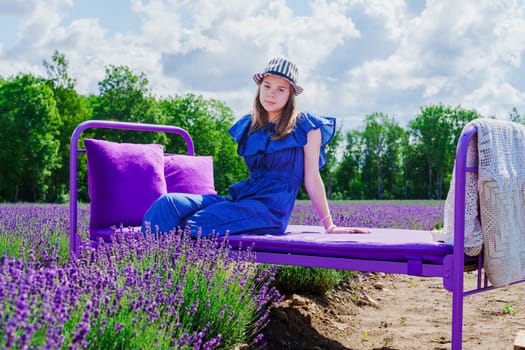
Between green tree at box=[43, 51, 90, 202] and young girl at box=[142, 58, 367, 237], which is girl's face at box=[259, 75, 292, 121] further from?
green tree at box=[43, 51, 90, 202]

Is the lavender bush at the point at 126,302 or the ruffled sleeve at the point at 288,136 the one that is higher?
the ruffled sleeve at the point at 288,136

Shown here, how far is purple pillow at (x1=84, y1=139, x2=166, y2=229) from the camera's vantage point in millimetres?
4207

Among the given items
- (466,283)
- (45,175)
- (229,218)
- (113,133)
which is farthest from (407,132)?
(229,218)

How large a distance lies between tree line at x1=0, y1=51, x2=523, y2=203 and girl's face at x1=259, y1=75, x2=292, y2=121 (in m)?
19.0

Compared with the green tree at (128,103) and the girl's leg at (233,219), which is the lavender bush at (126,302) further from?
the green tree at (128,103)

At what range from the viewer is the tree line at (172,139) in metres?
23.2

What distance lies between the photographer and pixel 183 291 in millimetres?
2559

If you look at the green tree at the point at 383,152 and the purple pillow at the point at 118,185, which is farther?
the green tree at the point at 383,152

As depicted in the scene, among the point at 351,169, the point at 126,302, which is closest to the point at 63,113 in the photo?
the point at 351,169

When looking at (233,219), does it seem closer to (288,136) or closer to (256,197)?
(256,197)

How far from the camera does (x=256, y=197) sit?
3604 millimetres

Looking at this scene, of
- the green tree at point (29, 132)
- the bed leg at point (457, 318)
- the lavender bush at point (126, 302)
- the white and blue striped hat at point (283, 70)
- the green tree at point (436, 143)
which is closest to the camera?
the lavender bush at point (126, 302)

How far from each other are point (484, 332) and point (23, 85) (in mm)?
23254

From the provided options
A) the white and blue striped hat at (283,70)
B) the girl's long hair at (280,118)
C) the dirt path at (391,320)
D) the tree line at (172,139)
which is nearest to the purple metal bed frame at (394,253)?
the dirt path at (391,320)
